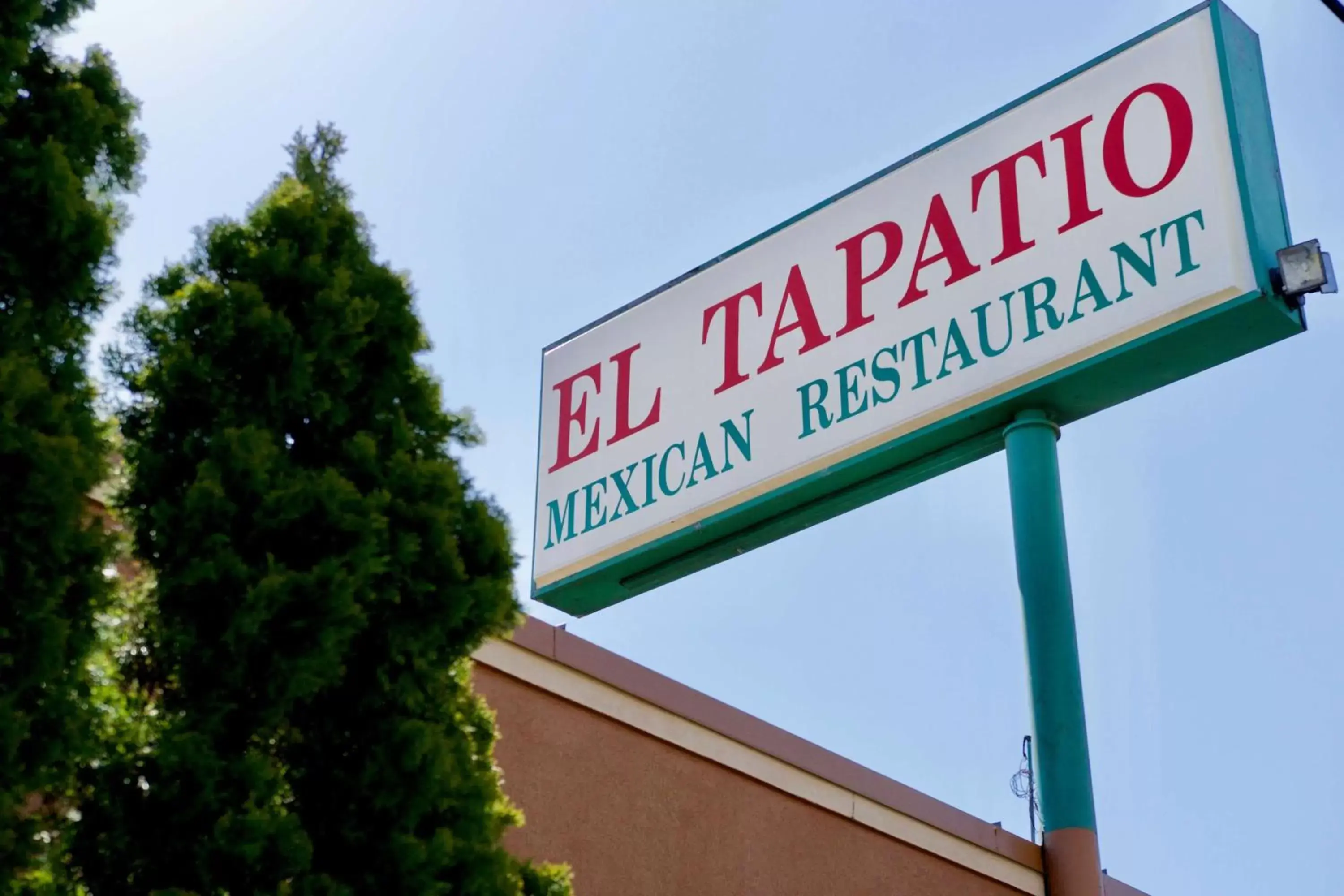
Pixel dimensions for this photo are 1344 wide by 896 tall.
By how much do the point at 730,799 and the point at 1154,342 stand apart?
3.00m

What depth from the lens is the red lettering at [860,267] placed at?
7430mm

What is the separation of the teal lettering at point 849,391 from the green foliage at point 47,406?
313 cm

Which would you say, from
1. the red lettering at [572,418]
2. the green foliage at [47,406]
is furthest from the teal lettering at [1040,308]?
the green foliage at [47,406]

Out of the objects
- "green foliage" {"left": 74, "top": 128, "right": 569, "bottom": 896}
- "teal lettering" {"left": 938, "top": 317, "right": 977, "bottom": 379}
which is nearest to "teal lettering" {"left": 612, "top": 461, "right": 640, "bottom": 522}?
"teal lettering" {"left": 938, "top": 317, "right": 977, "bottom": 379}

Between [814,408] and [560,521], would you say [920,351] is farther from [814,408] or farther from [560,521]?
[560,521]

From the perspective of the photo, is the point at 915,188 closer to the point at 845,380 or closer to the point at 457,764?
the point at 845,380

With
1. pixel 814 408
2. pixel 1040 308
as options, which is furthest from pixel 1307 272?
pixel 814 408

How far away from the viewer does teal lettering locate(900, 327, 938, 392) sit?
702 centimetres

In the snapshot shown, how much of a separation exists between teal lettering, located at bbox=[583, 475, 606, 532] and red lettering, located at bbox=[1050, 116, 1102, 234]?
8.07 ft

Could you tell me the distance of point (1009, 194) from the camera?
7152 mm

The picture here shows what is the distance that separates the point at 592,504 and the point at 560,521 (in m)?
0.25

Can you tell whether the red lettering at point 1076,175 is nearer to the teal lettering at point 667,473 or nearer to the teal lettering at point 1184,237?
the teal lettering at point 1184,237

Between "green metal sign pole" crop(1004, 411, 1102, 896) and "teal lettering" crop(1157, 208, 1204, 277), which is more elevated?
"teal lettering" crop(1157, 208, 1204, 277)

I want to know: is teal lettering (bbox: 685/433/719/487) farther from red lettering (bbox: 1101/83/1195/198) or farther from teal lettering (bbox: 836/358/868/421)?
red lettering (bbox: 1101/83/1195/198)
